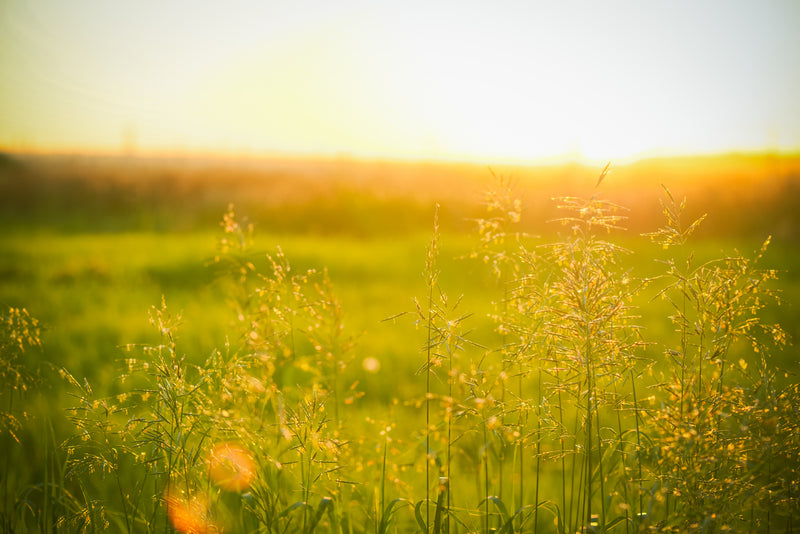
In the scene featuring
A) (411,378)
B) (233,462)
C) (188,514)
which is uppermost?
(233,462)

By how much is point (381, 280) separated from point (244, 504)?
937 centimetres

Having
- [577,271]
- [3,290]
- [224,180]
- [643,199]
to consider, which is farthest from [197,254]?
[224,180]

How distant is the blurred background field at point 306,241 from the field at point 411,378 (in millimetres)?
103

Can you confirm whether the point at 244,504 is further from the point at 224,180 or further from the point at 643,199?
the point at 224,180

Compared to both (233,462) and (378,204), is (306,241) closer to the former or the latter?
(378,204)

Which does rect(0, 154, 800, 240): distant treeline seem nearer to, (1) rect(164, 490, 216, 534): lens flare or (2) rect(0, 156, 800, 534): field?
(2) rect(0, 156, 800, 534): field

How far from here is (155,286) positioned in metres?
10.9

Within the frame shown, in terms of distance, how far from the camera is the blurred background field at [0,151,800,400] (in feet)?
24.3

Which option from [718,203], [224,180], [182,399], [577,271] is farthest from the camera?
[224,180]

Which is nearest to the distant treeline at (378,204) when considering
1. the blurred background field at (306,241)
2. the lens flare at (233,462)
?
the blurred background field at (306,241)

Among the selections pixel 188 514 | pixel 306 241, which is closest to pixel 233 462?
pixel 188 514

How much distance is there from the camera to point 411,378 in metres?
6.39

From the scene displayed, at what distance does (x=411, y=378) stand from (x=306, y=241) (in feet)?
34.7

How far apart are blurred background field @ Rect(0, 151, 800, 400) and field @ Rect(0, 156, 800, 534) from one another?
0.10 meters
